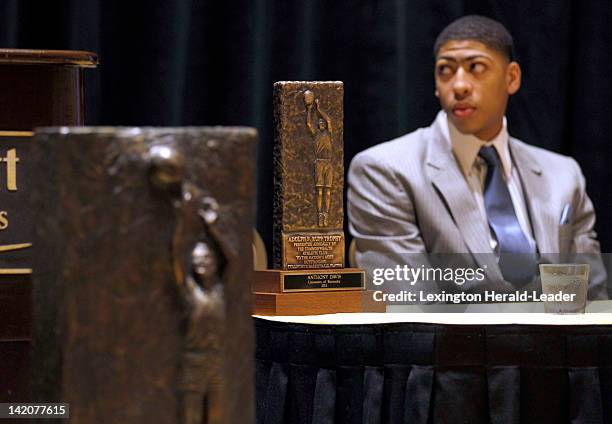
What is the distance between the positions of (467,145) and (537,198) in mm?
266

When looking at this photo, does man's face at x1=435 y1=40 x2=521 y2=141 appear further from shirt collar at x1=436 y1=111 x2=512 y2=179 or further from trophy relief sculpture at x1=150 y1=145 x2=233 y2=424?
trophy relief sculpture at x1=150 y1=145 x2=233 y2=424

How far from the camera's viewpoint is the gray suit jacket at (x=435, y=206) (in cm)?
342

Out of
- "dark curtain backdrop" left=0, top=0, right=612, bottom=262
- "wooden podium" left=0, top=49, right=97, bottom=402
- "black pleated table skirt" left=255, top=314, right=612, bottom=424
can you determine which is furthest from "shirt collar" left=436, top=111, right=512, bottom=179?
"wooden podium" left=0, top=49, right=97, bottom=402

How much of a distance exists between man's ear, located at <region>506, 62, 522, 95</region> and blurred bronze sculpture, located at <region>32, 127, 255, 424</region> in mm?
2688

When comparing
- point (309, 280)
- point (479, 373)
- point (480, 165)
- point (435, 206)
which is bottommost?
point (479, 373)

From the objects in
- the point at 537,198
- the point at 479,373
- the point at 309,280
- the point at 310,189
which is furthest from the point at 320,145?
the point at 537,198

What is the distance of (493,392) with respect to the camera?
212 centimetres

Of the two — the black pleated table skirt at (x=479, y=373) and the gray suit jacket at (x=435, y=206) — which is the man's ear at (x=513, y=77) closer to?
the gray suit jacket at (x=435, y=206)

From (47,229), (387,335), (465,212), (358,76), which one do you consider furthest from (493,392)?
(358,76)

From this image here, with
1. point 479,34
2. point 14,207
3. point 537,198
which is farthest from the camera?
point 479,34

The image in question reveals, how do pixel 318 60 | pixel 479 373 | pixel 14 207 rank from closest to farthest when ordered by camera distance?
pixel 14 207, pixel 479 373, pixel 318 60

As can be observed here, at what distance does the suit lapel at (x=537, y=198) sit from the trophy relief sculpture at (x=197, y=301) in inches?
92.1

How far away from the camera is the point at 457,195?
3.51m

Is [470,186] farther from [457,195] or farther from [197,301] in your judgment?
[197,301]
